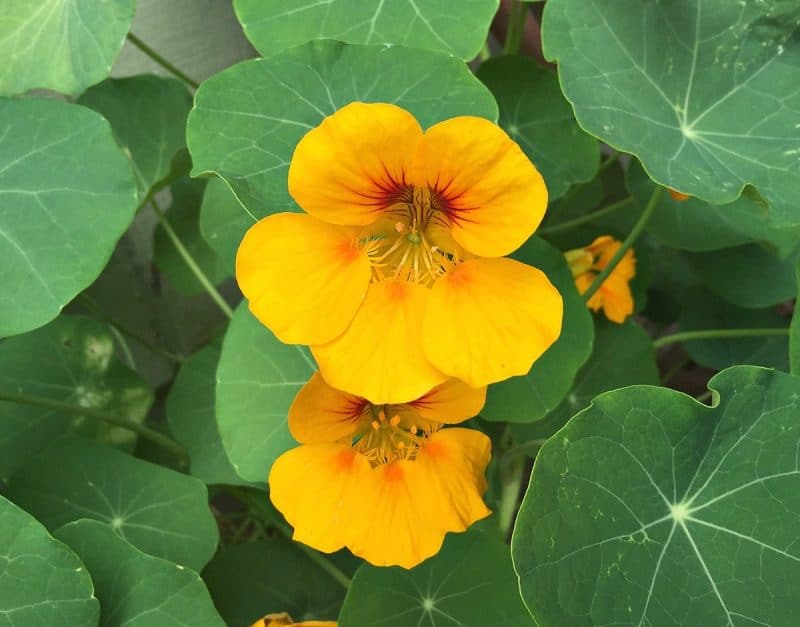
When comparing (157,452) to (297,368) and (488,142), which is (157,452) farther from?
(488,142)

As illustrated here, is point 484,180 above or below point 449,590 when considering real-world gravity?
above

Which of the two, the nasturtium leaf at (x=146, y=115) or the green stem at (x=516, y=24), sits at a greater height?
the green stem at (x=516, y=24)

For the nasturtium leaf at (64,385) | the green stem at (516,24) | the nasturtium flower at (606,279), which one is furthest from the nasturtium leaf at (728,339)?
the nasturtium leaf at (64,385)

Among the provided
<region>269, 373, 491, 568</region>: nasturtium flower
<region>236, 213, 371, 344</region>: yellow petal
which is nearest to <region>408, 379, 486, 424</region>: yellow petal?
<region>269, 373, 491, 568</region>: nasturtium flower

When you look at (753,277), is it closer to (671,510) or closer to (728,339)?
(728,339)

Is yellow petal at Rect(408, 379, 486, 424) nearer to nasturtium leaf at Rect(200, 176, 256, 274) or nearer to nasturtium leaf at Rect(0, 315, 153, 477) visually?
nasturtium leaf at Rect(200, 176, 256, 274)

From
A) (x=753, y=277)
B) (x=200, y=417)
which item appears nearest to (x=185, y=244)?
(x=200, y=417)

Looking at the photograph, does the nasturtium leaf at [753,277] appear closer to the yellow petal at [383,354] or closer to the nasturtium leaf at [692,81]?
the nasturtium leaf at [692,81]
